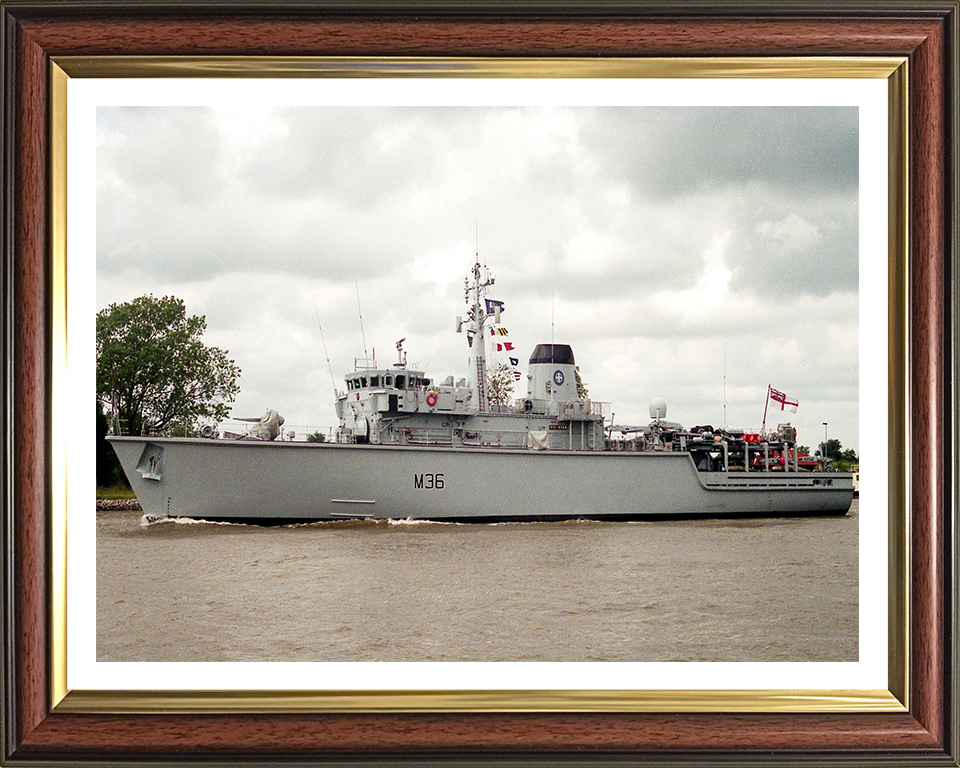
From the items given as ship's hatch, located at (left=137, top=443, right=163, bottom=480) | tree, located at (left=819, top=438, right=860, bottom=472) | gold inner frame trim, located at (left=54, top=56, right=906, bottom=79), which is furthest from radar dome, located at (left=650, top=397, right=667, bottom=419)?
gold inner frame trim, located at (left=54, top=56, right=906, bottom=79)

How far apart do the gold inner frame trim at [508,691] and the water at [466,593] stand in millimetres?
202

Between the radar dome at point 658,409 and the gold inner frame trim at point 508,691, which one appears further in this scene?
the radar dome at point 658,409

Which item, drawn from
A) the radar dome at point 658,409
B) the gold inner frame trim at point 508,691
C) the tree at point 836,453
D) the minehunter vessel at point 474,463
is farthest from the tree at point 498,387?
the gold inner frame trim at point 508,691

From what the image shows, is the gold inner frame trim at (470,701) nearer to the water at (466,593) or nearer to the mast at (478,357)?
the water at (466,593)

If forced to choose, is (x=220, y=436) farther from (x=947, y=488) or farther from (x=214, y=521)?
(x=947, y=488)

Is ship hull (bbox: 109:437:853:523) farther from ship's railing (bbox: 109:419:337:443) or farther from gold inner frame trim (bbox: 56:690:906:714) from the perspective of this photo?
gold inner frame trim (bbox: 56:690:906:714)

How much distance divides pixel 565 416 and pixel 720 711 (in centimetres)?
879

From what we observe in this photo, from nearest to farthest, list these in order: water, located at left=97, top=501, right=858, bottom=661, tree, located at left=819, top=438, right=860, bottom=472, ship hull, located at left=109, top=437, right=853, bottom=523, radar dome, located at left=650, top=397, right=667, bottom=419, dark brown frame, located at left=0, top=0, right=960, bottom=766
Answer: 1. dark brown frame, located at left=0, top=0, right=960, bottom=766
2. tree, located at left=819, top=438, right=860, bottom=472
3. water, located at left=97, top=501, right=858, bottom=661
4. radar dome, located at left=650, top=397, right=667, bottom=419
5. ship hull, located at left=109, top=437, right=853, bottom=523

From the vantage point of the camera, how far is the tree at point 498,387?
10.6 m

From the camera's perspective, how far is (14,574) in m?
1.78

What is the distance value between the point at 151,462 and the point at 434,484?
2.99 meters

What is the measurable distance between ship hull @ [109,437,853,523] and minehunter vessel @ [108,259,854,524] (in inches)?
0.6

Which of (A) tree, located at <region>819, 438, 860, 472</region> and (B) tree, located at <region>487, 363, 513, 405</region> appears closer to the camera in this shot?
(A) tree, located at <region>819, 438, 860, 472</region>

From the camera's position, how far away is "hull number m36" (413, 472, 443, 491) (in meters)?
8.84
